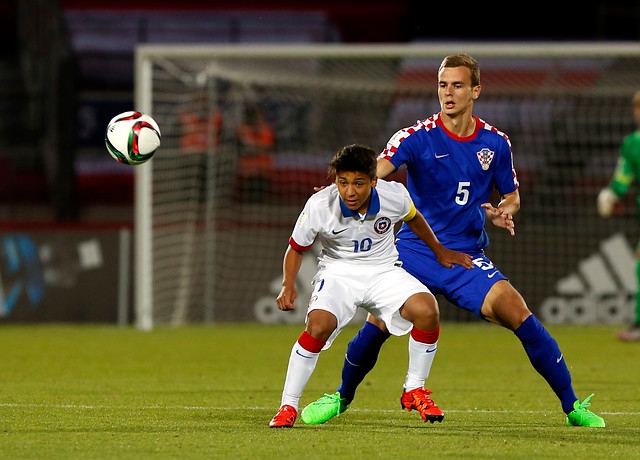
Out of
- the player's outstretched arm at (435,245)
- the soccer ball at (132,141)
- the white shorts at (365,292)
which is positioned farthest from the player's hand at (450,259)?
the soccer ball at (132,141)

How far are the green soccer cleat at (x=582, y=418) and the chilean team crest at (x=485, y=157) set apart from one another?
1239 mm

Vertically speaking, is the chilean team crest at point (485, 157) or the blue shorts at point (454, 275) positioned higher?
the chilean team crest at point (485, 157)

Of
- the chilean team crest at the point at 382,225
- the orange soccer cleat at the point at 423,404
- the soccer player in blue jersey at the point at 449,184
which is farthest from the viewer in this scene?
the soccer player in blue jersey at the point at 449,184

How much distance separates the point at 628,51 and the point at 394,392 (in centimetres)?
580

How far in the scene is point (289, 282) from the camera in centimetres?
557

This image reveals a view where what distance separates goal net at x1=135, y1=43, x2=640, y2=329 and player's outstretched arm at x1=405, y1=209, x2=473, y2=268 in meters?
6.05

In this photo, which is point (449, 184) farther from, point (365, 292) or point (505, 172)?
point (365, 292)

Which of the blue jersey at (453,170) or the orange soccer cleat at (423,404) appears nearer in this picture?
the orange soccer cleat at (423,404)

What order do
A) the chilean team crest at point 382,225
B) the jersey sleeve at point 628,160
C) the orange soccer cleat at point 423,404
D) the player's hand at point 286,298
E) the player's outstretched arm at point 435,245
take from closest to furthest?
the player's hand at point 286,298, the orange soccer cleat at point 423,404, the chilean team crest at point 382,225, the player's outstretched arm at point 435,245, the jersey sleeve at point 628,160

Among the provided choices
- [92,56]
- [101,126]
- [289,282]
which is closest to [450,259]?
[289,282]

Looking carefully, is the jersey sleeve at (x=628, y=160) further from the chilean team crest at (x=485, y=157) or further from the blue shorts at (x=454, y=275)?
the blue shorts at (x=454, y=275)

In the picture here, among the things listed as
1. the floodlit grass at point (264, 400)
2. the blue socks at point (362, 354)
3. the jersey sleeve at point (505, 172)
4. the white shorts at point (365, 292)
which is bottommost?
the floodlit grass at point (264, 400)

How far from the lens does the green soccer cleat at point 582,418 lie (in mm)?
5734

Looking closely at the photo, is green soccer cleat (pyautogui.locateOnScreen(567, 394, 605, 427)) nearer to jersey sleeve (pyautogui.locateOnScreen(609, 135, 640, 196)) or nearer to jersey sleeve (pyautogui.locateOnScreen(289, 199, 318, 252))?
jersey sleeve (pyautogui.locateOnScreen(289, 199, 318, 252))
